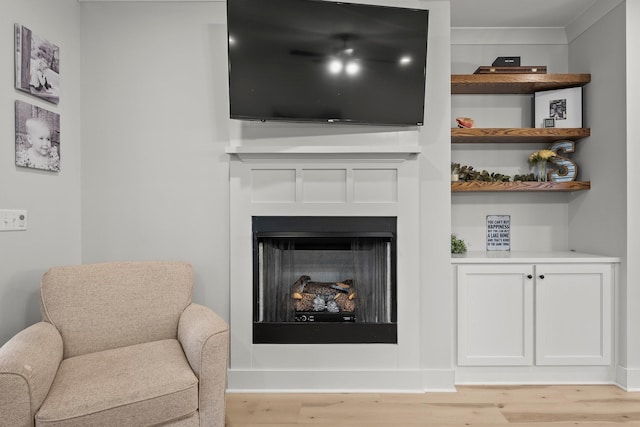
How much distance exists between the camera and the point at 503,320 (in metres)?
2.75

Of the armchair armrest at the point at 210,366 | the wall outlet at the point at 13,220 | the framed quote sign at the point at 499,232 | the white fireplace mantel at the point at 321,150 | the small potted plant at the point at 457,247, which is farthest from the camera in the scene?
the framed quote sign at the point at 499,232

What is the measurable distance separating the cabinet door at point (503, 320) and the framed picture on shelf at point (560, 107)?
1.13 m

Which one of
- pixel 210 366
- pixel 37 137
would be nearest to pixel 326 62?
pixel 37 137

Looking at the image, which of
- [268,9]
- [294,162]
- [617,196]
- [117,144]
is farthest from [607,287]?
[117,144]

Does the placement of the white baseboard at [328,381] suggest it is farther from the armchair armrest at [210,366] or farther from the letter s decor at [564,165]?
the letter s decor at [564,165]

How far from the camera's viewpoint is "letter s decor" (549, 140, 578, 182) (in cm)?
306

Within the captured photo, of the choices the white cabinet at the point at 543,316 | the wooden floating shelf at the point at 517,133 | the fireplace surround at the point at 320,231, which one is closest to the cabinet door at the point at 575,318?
the white cabinet at the point at 543,316

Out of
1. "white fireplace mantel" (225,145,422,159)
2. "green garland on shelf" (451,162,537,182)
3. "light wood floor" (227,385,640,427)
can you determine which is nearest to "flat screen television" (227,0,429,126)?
"white fireplace mantel" (225,145,422,159)

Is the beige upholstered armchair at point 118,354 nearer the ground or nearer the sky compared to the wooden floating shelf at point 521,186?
nearer the ground

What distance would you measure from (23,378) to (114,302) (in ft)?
2.30

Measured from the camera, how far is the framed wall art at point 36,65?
7.25 feet

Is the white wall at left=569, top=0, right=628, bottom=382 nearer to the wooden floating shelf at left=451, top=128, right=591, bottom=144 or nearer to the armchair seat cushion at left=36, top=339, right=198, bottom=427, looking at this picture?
the wooden floating shelf at left=451, top=128, right=591, bottom=144

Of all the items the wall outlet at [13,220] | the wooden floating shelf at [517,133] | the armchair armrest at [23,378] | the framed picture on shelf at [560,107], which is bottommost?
the armchair armrest at [23,378]

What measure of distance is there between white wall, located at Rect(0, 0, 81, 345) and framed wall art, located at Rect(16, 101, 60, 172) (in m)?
0.04
